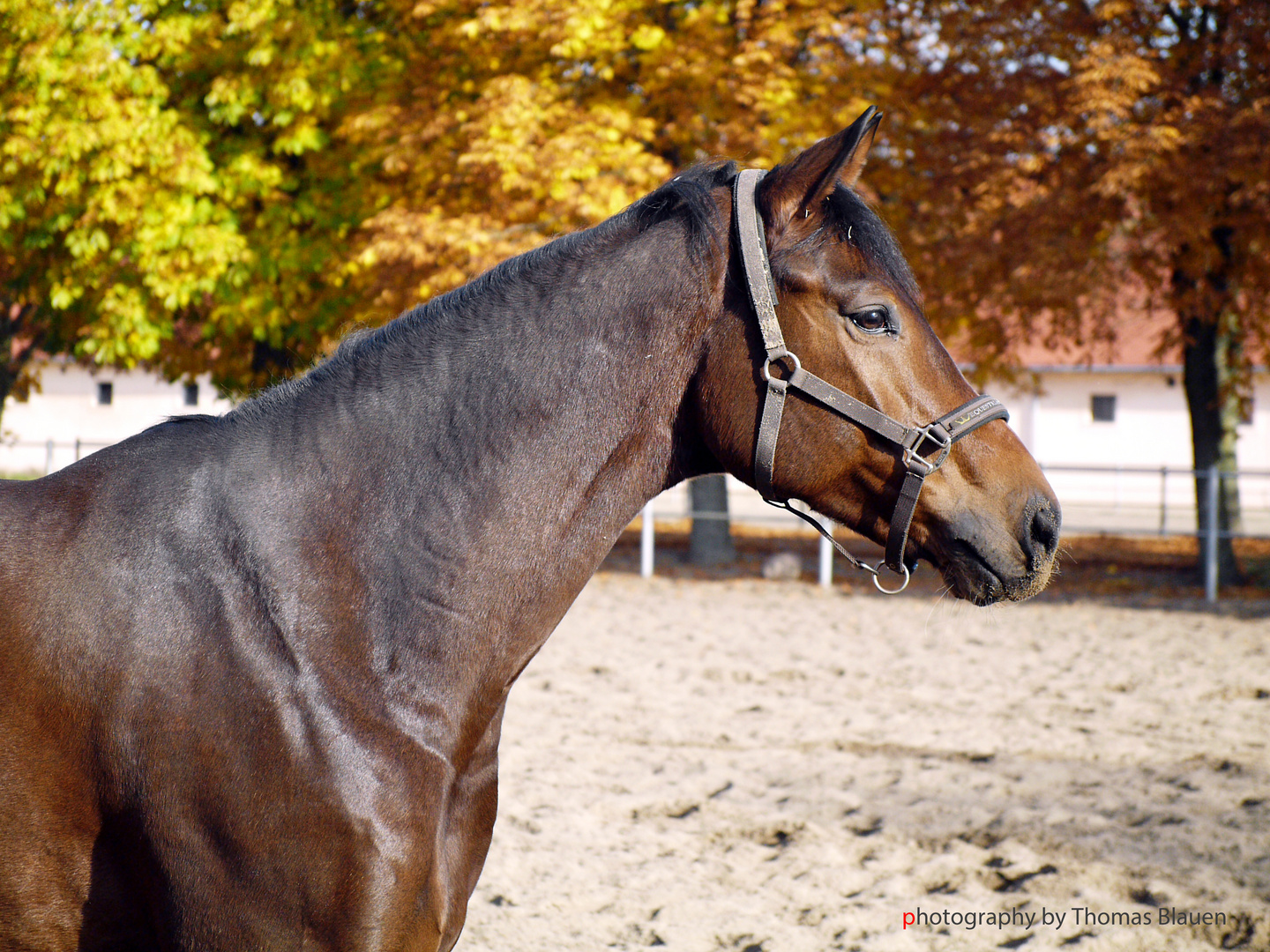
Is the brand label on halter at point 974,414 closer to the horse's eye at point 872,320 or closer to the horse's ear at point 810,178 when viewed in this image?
the horse's eye at point 872,320

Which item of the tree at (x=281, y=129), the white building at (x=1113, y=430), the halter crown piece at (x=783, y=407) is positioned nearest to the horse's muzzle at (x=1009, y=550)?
the halter crown piece at (x=783, y=407)

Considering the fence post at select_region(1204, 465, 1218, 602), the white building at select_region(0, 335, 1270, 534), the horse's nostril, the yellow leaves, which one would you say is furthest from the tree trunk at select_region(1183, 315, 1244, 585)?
the white building at select_region(0, 335, 1270, 534)

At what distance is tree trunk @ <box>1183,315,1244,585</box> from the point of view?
40.0 ft

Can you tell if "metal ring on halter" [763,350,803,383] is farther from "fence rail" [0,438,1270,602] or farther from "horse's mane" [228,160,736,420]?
"fence rail" [0,438,1270,602]

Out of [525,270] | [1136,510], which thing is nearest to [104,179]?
[525,270]

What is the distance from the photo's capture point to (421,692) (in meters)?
1.74

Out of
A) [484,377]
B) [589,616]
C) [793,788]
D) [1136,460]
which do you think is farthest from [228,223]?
[1136,460]

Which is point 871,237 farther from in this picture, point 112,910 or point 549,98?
point 549,98

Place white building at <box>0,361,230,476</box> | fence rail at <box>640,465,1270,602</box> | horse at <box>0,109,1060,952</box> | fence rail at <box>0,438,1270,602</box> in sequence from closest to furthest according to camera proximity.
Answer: horse at <box>0,109,1060,952</box>
fence rail at <box>640,465,1270,602</box>
fence rail at <box>0,438,1270,602</box>
white building at <box>0,361,230,476</box>

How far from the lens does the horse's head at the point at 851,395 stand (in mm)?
1845

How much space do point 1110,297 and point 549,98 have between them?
695 cm

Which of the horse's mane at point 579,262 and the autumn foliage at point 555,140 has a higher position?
the autumn foliage at point 555,140

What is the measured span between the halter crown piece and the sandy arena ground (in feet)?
4.51

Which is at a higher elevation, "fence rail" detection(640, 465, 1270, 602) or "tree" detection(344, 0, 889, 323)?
"tree" detection(344, 0, 889, 323)
